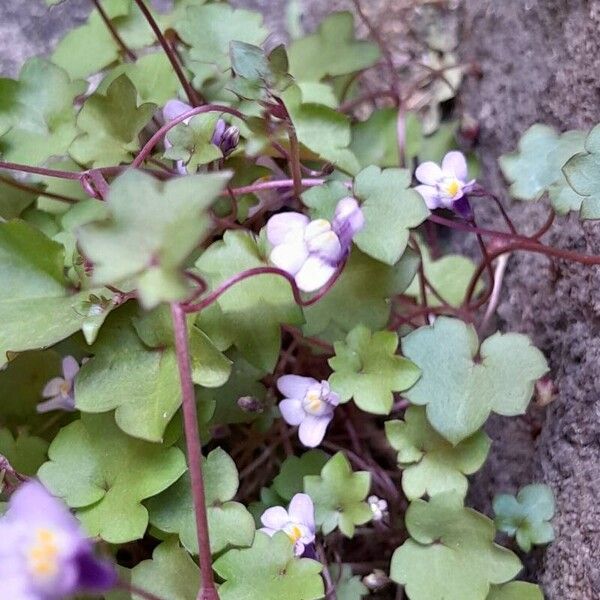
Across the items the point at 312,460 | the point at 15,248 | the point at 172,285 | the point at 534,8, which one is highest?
the point at 172,285

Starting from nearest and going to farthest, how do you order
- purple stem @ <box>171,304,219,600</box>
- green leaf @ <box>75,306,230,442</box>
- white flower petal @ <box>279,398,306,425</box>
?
purple stem @ <box>171,304,219,600</box>, green leaf @ <box>75,306,230,442</box>, white flower petal @ <box>279,398,306,425</box>

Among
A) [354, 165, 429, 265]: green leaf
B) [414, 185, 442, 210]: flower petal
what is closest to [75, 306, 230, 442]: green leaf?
[354, 165, 429, 265]: green leaf

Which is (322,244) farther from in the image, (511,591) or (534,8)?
(534,8)

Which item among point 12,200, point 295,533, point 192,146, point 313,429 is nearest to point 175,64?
point 192,146

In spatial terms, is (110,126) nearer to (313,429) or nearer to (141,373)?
(141,373)

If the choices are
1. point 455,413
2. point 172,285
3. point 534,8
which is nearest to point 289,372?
point 455,413

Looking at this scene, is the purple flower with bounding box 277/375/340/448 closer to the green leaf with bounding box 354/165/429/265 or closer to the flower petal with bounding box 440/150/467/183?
the green leaf with bounding box 354/165/429/265

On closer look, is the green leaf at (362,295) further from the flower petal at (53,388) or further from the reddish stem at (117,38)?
the reddish stem at (117,38)
